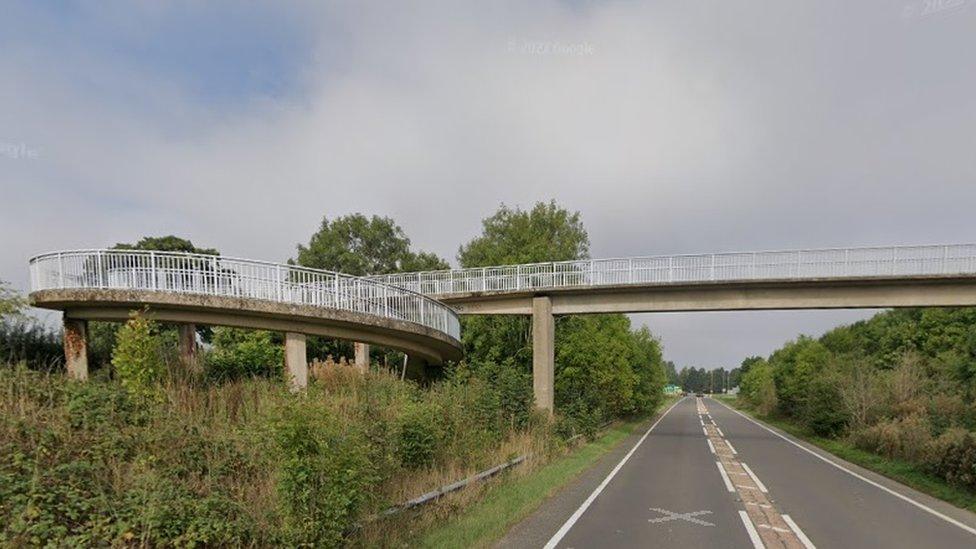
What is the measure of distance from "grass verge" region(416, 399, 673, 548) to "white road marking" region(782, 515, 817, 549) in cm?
420

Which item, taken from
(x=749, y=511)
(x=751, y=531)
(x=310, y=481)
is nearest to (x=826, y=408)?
(x=749, y=511)

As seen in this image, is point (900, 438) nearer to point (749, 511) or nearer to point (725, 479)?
point (725, 479)

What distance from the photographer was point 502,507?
9.41 metres

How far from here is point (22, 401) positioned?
6.91m

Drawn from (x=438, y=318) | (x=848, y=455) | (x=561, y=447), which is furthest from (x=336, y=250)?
(x=848, y=455)

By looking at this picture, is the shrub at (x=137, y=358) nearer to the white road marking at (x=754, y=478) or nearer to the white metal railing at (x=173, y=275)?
the white metal railing at (x=173, y=275)

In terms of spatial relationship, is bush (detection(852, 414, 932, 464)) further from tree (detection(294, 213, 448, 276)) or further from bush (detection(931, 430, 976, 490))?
tree (detection(294, 213, 448, 276))

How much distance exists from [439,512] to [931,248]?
21.6 meters

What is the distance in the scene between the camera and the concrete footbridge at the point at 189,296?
13.3 metres

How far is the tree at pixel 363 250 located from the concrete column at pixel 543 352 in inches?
1041

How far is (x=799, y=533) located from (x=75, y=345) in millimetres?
16844

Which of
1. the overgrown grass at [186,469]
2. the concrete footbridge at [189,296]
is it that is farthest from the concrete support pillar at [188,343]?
the overgrown grass at [186,469]

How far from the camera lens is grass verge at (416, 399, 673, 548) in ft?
24.4

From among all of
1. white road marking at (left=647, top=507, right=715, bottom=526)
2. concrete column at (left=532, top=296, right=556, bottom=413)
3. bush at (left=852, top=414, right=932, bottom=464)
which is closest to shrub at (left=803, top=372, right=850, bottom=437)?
bush at (left=852, top=414, right=932, bottom=464)
